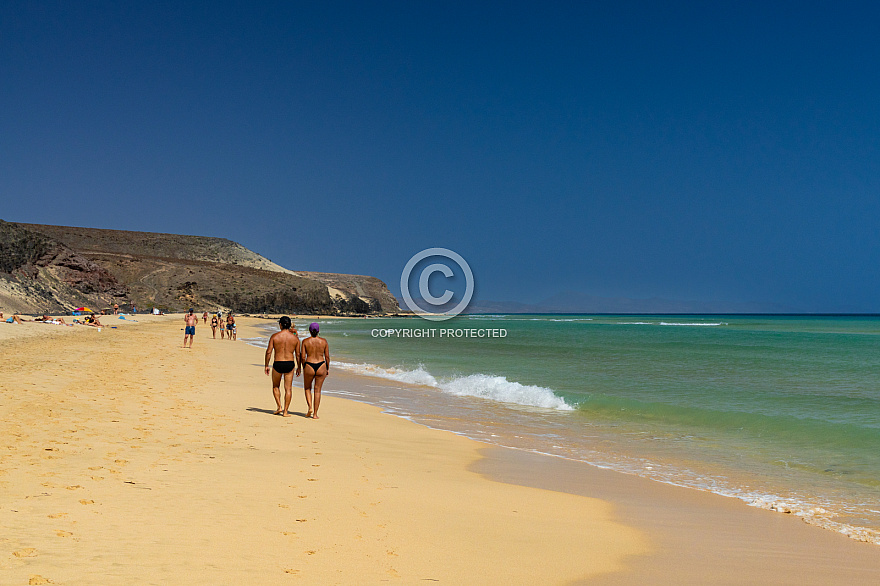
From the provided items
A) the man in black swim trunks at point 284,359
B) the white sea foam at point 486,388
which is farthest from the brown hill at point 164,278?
the man in black swim trunks at point 284,359

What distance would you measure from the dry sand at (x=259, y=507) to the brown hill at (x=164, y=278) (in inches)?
1724

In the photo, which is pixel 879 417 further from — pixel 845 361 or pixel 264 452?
pixel 845 361

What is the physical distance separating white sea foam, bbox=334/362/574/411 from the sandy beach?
19.2ft

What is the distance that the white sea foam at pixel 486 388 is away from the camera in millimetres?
14242

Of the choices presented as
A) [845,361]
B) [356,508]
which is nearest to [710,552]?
[356,508]

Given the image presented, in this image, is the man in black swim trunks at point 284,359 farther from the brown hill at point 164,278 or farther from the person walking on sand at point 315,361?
the brown hill at point 164,278

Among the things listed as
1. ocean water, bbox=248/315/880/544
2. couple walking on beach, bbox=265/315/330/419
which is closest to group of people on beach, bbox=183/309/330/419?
couple walking on beach, bbox=265/315/330/419

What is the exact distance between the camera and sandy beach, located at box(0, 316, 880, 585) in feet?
11.5

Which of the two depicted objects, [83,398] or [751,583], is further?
[83,398]

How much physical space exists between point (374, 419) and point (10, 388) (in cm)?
598

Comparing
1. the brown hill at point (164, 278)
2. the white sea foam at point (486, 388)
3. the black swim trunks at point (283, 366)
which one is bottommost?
the white sea foam at point (486, 388)

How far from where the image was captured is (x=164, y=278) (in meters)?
95.4

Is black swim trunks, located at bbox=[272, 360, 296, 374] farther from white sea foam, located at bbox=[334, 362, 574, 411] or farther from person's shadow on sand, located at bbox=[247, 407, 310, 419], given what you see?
white sea foam, located at bbox=[334, 362, 574, 411]

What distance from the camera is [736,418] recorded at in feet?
38.8
